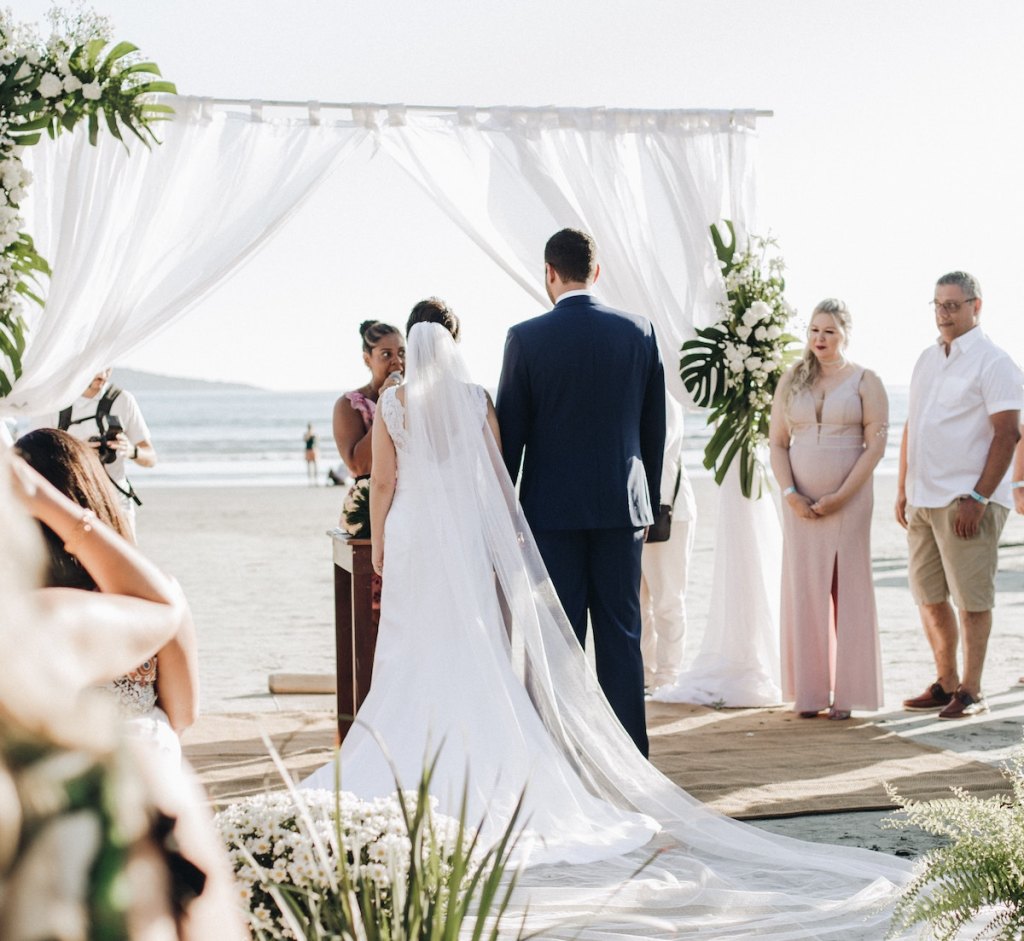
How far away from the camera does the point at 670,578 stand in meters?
7.04

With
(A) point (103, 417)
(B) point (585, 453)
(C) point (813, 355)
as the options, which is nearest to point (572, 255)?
(B) point (585, 453)

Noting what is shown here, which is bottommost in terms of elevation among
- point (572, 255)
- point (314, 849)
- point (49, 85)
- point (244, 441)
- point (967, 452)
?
point (244, 441)

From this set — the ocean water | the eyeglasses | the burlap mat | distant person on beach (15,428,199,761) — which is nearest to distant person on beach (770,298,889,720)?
the burlap mat

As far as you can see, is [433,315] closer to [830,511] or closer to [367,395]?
[367,395]

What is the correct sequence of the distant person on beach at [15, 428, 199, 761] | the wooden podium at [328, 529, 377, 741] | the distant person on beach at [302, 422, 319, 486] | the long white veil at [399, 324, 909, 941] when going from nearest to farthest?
the distant person on beach at [15, 428, 199, 761], the long white veil at [399, 324, 909, 941], the wooden podium at [328, 529, 377, 741], the distant person on beach at [302, 422, 319, 486]

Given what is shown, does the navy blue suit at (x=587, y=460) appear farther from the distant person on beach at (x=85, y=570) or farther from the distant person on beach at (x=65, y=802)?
the distant person on beach at (x=65, y=802)

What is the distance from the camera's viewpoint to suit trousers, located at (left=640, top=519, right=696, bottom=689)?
7039 mm

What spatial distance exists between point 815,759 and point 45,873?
5.35 meters

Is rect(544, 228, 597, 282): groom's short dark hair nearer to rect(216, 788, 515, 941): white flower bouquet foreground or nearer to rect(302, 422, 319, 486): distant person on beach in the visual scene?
rect(216, 788, 515, 941): white flower bouquet foreground

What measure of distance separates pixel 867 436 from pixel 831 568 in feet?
2.13

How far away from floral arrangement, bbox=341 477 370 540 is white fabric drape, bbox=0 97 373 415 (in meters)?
1.26

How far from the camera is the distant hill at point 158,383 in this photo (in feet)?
286

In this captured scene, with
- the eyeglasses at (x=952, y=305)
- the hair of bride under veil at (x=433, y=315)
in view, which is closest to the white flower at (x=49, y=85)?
the hair of bride under veil at (x=433, y=315)

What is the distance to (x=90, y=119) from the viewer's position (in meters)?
5.79
